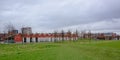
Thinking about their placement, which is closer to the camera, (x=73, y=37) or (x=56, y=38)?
(x=56, y=38)

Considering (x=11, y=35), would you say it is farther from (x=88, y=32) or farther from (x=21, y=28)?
(x=88, y=32)

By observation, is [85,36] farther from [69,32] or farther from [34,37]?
[34,37]

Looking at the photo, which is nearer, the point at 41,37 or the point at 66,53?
the point at 66,53

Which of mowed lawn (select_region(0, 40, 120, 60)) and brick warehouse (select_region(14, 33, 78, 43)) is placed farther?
brick warehouse (select_region(14, 33, 78, 43))

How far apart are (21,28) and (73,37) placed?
1652 inches

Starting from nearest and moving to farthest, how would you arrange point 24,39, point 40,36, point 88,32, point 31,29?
point 24,39 < point 40,36 < point 31,29 < point 88,32

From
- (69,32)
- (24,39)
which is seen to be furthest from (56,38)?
(24,39)

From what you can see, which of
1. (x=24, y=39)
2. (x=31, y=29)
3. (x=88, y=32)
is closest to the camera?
(x=24, y=39)

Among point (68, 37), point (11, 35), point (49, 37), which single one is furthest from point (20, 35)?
point (68, 37)

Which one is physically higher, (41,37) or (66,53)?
(41,37)

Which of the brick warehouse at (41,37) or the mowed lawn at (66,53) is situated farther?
the brick warehouse at (41,37)

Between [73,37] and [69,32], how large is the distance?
4.35 metres

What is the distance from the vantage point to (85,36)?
19125 cm

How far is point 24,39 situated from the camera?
142 m
